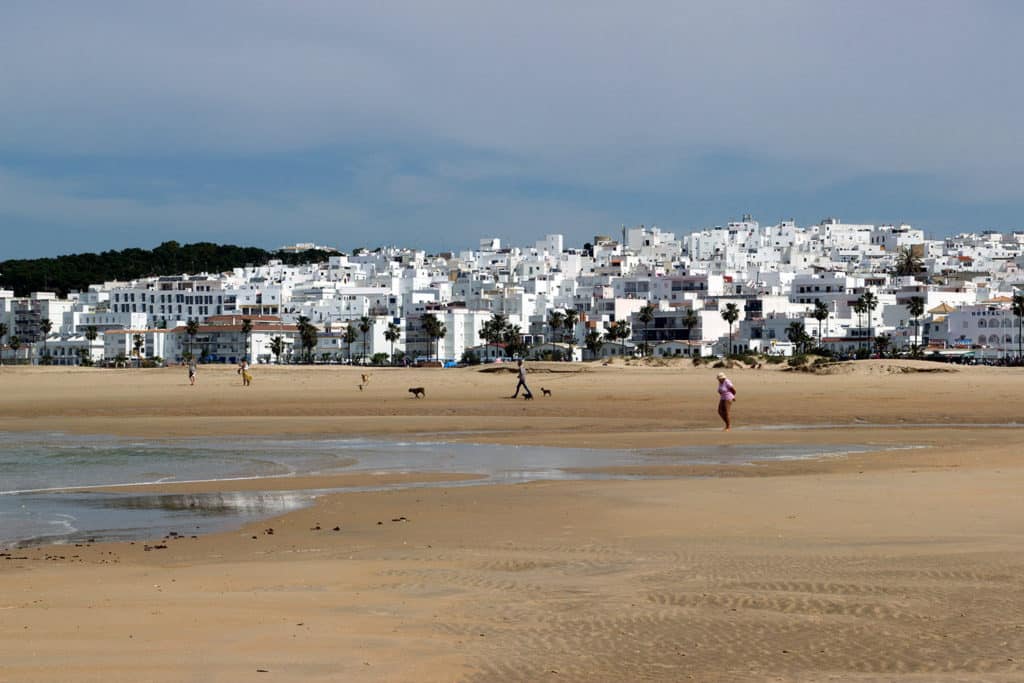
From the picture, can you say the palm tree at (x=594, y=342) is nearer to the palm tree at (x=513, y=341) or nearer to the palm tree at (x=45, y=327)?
the palm tree at (x=513, y=341)

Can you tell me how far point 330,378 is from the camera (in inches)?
2398

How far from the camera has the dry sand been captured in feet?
18.9

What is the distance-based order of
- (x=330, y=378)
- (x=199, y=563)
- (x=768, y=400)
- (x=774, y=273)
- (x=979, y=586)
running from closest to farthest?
1. (x=979, y=586)
2. (x=199, y=563)
3. (x=768, y=400)
4. (x=330, y=378)
5. (x=774, y=273)

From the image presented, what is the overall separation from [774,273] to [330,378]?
8691 centimetres

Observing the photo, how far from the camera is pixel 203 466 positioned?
18000 millimetres

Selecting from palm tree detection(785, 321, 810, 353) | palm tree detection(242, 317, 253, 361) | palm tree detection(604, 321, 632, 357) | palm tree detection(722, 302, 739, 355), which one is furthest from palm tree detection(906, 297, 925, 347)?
palm tree detection(242, 317, 253, 361)

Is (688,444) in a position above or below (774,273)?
below

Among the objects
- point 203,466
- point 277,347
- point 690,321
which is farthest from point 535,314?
point 203,466

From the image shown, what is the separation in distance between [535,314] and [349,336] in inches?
809

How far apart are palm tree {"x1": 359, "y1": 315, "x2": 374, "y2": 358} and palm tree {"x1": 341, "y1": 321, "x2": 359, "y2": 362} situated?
2.44 ft

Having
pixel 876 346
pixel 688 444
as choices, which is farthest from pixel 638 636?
pixel 876 346

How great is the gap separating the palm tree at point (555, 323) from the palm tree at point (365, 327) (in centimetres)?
1625

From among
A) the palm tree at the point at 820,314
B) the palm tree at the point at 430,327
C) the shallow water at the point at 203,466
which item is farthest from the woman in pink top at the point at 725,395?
the palm tree at the point at 430,327

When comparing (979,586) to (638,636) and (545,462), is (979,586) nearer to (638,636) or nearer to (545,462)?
(638,636)
